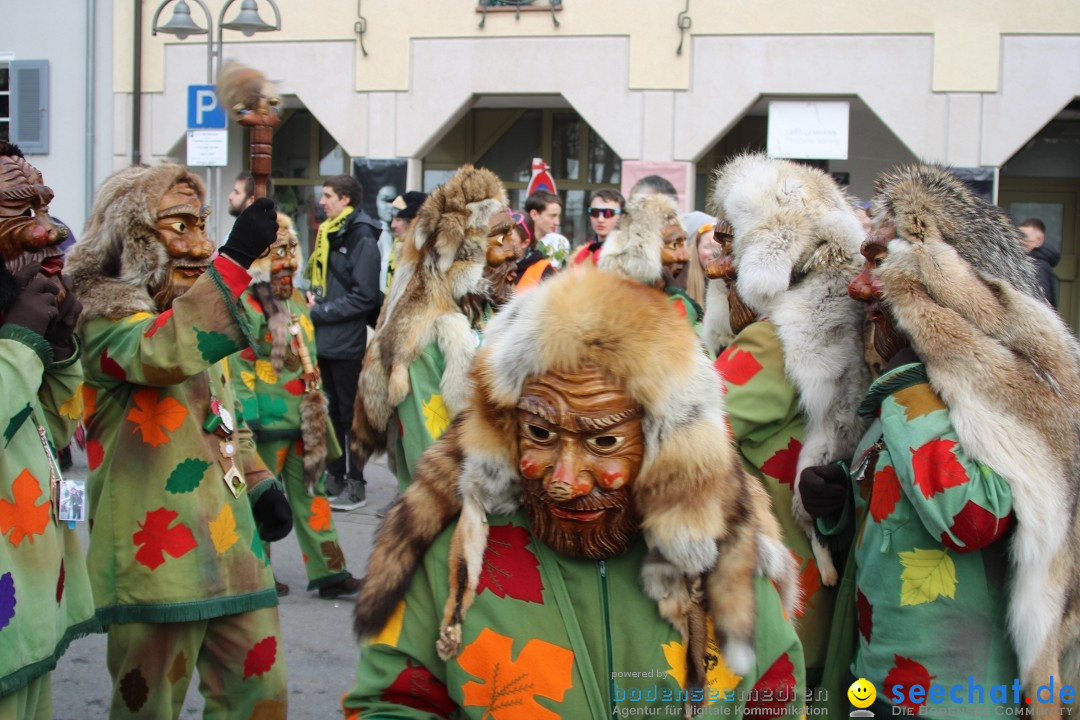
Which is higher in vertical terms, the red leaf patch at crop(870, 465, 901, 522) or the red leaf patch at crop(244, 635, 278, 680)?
the red leaf patch at crop(870, 465, 901, 522)

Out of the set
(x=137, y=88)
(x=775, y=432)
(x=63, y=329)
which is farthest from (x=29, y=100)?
A: (x=775, y=432)

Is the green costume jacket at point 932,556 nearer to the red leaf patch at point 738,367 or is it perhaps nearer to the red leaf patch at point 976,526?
the red leaf patch at point 976,526

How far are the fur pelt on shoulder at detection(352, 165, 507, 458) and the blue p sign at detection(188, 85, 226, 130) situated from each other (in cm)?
517

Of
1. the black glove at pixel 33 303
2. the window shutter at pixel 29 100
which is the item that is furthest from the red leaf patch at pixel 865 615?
the window shutter at pixel 29 100

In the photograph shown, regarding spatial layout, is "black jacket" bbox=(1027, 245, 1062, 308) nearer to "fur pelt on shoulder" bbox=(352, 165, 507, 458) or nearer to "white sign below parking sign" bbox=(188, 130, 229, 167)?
"fur pelt on shoulder" bbox=(352, 165, 507, 458)

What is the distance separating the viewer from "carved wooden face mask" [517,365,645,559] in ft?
7.04

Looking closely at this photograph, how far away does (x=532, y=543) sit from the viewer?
89.5 inches

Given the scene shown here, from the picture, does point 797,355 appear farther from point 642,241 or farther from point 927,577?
point 642,241

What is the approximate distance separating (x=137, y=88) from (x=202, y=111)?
18.9 ft

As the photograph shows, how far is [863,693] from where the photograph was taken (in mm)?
2932

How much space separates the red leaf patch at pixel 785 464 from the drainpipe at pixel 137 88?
13.2 m

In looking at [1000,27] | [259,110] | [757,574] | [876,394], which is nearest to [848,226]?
[876,394]

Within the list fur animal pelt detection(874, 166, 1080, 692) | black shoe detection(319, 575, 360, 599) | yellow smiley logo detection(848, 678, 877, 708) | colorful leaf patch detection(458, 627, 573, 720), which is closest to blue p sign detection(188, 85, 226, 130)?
black shoe detection(319, 575, 360, 599)

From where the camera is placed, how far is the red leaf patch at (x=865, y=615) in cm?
295
